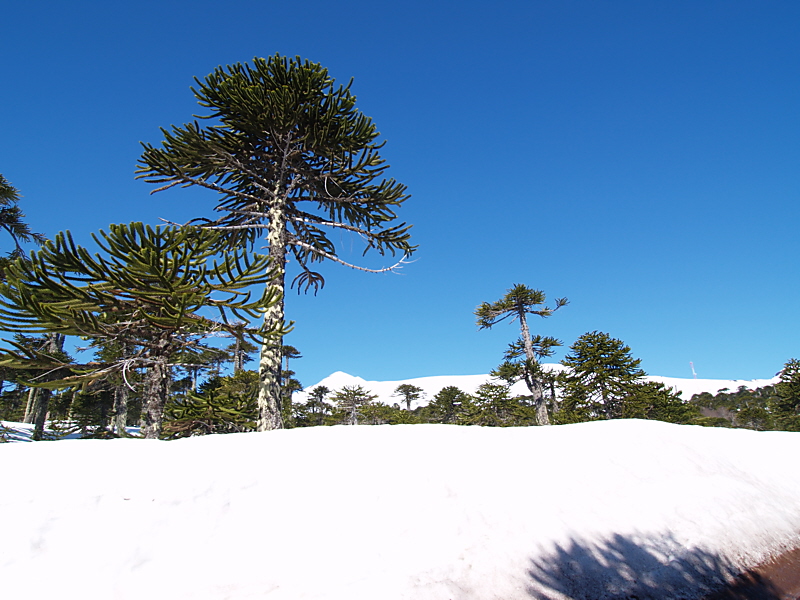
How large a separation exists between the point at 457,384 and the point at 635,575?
105m

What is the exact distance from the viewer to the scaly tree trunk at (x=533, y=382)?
953 inches

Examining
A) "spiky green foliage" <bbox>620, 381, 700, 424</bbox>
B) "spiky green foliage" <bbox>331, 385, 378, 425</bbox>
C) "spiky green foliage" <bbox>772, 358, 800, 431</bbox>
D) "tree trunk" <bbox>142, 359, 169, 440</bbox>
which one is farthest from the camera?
"spiky green foliage" <bbox>331, 385, 378, 425</bbox>

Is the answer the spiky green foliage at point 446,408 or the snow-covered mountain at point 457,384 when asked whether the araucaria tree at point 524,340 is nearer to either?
the spiky green foliage at point 446,408

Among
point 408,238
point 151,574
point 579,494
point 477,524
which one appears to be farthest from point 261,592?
point 408,238

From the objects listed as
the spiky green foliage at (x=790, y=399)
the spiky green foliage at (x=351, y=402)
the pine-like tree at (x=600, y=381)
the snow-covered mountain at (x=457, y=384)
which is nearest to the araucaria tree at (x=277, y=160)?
the pine-like tree at (x=600, y=381)

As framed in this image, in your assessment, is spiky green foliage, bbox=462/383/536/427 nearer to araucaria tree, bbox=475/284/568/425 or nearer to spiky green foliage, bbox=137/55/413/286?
araucaria tree, bbox=475/284/568/425

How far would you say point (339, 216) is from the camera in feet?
41.6

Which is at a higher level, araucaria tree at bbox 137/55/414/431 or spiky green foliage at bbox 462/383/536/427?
araucaria tree at bbox 137/55/414/431

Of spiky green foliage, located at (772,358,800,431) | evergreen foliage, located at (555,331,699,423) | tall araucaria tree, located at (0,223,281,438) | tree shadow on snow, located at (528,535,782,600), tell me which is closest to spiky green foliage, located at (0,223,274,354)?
tall araucaria tree, located at (0,223,281,438)

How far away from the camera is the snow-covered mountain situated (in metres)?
83.8

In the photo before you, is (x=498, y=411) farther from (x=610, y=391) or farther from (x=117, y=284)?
(x=117, y=284)

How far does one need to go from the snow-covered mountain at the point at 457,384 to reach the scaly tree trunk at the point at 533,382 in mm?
55800

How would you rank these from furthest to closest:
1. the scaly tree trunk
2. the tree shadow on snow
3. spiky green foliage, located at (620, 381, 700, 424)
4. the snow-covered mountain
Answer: the snow-covered mountain, the scaly tree trunk, spiky green foliage, located at (620, 381, 700, 424), the tree shadow on snow

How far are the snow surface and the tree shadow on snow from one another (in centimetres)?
1
